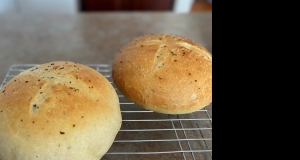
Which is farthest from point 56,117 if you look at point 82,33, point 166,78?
point 82,33

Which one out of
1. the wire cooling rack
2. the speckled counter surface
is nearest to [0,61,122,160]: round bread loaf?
the wire cooling rack

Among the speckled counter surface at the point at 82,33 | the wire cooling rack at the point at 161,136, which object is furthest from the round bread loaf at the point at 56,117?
the speckled counter surface at the point at 82,33

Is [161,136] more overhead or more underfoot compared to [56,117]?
more underfoot

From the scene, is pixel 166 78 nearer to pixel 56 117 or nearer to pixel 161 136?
pixel 161 136

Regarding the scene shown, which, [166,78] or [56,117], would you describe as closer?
[56,117]
